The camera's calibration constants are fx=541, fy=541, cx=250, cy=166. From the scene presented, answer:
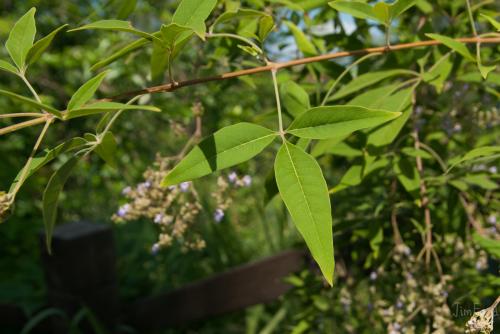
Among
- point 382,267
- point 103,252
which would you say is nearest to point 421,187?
point 382,267

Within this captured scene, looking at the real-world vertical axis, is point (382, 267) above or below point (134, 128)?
above

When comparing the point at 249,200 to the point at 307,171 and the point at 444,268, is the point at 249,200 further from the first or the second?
the point at 307,171

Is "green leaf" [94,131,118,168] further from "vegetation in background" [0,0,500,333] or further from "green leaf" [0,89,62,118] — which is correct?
"green leaf" [0,89,62,118]

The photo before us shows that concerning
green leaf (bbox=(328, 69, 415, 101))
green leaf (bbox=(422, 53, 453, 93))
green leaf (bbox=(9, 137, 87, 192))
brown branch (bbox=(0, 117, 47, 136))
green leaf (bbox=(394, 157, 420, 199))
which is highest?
brown branch (bbox=(0, 117, 47, 136))

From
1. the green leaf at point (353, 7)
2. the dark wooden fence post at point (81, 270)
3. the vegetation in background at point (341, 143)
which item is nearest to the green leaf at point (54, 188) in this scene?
the vegetation in background at point (341, 143)

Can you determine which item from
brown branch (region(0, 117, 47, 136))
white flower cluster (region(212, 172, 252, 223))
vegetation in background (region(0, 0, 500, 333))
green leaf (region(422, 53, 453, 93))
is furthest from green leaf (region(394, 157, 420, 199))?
brown branch (region(0, 117, 47, 136))

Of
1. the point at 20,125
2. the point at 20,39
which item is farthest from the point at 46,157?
the point at 20,39

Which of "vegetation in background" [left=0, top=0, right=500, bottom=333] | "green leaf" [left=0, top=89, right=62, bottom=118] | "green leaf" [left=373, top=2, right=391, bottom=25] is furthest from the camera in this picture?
"green leaf" [left=373, top=2, right=391, bottom=25]
